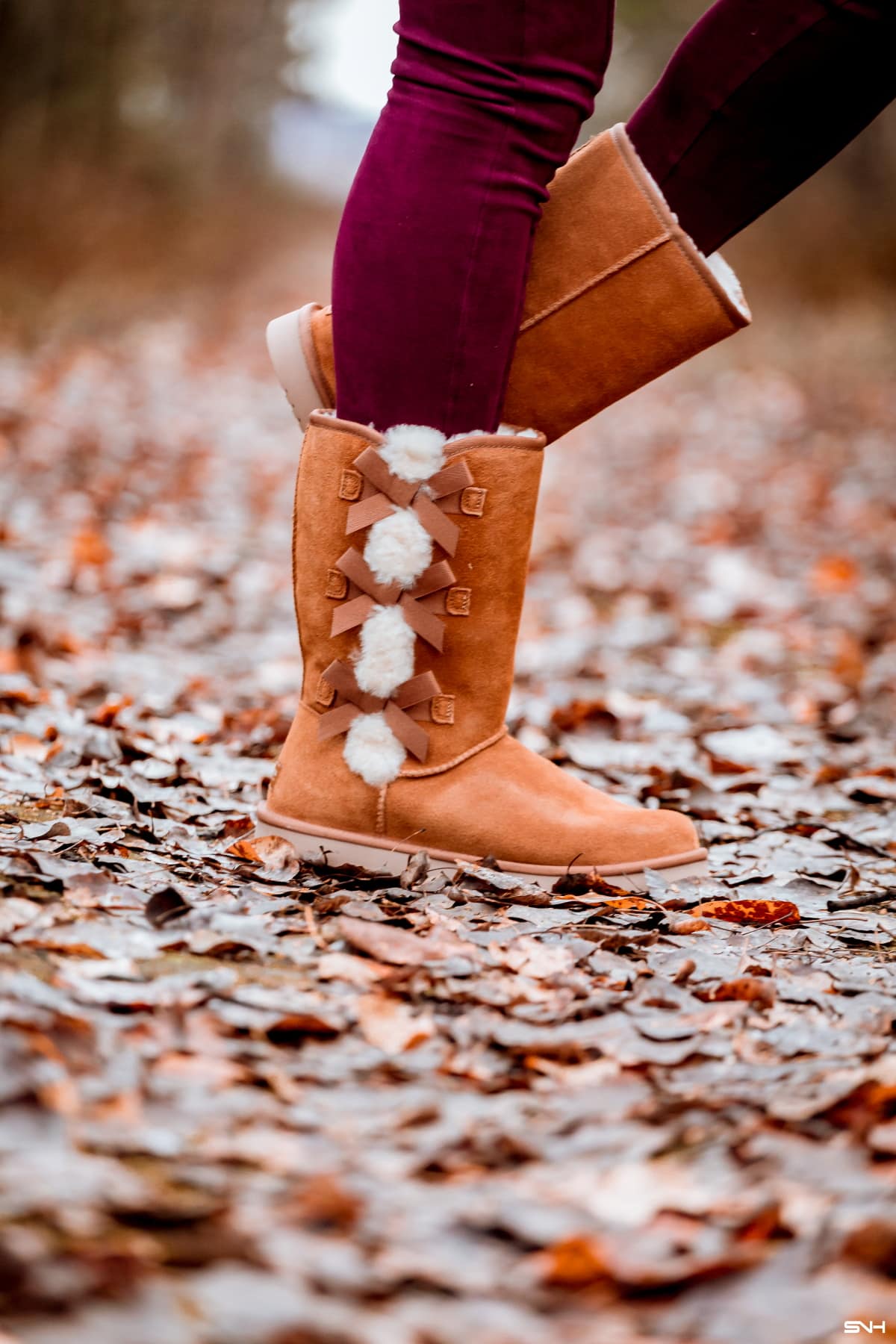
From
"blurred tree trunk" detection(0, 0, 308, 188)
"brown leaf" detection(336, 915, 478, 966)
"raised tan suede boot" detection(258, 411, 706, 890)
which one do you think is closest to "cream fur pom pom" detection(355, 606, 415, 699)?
"raised tan suede boot" detection(258, 411, 706, 890)

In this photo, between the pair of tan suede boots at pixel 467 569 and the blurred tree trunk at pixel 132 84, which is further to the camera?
the blurred tree trunk at pixel 132 84

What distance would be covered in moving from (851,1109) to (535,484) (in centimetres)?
84

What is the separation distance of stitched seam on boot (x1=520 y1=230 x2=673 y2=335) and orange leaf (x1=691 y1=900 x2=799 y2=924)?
74 cm

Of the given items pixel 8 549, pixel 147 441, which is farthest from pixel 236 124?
pixel 8 549

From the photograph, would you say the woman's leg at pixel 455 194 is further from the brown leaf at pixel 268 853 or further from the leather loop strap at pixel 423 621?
the brown leaf at pixel 268 853

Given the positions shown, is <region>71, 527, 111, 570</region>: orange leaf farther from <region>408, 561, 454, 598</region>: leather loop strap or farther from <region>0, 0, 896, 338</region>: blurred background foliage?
<region>0, 0, 896, 338</region>: blurred background foliage

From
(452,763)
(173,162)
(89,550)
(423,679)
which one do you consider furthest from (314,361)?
(173,162)

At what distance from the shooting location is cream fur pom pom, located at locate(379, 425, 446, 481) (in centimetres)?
147

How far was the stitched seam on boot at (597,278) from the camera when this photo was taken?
4.70 ft

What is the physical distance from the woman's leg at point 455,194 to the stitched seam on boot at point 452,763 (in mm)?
410

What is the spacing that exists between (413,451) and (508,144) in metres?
0.36

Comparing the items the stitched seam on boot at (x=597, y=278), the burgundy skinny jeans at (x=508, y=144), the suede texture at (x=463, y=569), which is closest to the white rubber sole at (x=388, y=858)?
the suede texture at (x=463, y=569)

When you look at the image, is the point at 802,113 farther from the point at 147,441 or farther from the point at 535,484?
the point at 147,441

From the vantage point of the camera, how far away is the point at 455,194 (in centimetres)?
139
